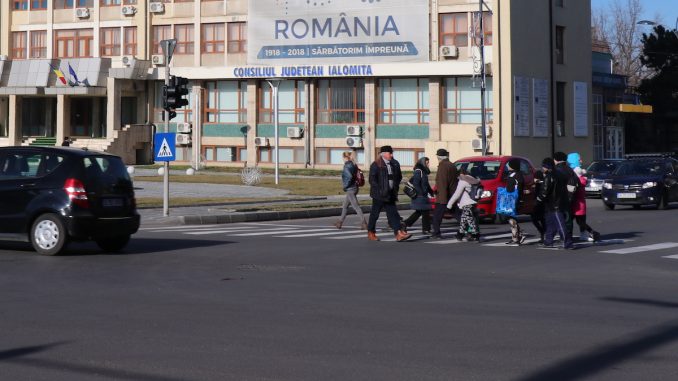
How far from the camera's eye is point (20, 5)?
238ft

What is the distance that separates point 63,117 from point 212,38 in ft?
35.7

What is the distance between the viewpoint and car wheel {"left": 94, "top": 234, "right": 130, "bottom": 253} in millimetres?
17656


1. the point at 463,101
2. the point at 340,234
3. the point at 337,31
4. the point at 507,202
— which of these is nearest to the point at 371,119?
the point at 463,101

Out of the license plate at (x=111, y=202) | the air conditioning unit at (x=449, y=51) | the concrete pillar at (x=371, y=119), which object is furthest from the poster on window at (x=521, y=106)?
the license plate at (x=111, y=202)

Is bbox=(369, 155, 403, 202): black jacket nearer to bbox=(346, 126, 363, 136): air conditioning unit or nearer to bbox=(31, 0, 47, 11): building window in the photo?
bbox=(346, 126, 363, 136): air conditioning unit

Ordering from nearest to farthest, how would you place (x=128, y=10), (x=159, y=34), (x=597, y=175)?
(x=597, y=175) < (x=128, y=10) < (x=159, y=34)

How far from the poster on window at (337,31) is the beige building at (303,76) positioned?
0.08m

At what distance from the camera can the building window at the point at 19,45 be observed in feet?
237

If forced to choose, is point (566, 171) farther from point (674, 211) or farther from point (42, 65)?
point (42, 65)

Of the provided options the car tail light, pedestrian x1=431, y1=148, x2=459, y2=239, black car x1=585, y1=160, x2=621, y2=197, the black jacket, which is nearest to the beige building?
black car x1=585, y1=160, x2=621, y2=197

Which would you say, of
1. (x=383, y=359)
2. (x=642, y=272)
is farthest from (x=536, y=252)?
(x=383, y=359)

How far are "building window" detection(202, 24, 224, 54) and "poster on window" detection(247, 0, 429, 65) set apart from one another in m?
2.26

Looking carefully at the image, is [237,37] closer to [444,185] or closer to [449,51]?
[449,51]

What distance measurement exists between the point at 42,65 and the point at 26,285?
5780 cm
